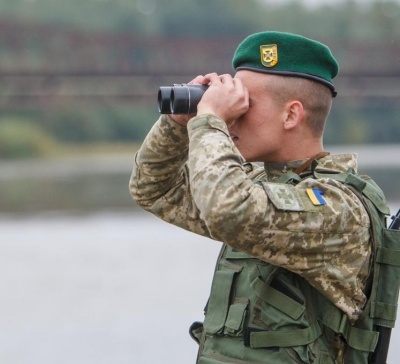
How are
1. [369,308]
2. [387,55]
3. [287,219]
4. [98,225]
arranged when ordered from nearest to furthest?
1. [287,219]
2. [369,308]
3. [98,225]
4. [387,55]

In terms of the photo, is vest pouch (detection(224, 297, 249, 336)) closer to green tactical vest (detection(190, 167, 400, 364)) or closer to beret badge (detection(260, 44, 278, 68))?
green tactical vest (detection(190, 167, 400, 364))

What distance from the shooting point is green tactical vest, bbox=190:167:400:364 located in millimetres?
2672

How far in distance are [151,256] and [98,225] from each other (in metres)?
3.26

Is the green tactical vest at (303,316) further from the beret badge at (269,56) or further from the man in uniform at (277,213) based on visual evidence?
the beret badge at (269,56)

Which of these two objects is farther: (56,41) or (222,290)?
(56,41)

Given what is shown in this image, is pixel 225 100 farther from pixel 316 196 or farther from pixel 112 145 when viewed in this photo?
pixel 112 145

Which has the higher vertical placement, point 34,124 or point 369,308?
point 369,308

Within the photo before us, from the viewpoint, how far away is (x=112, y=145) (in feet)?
108

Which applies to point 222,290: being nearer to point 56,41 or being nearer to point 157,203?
point 157,203

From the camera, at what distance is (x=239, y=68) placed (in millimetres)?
2807

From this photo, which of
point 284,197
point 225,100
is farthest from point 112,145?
point 284,197

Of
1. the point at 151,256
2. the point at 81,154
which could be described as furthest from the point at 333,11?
the point at 151,256

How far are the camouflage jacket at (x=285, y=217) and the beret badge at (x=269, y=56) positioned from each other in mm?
243

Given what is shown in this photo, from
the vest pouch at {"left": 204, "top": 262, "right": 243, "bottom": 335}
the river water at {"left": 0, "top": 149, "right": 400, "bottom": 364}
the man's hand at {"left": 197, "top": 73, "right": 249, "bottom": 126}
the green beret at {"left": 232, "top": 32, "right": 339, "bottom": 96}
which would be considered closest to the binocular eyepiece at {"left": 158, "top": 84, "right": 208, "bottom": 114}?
the man's hand at {"left": 197, "top": 73, "right": 249, "bottom": 126}
